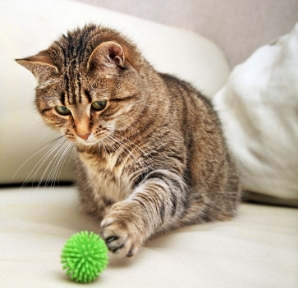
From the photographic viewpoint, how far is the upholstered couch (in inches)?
29.2

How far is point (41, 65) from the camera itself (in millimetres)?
984

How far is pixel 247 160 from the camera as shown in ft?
4.73

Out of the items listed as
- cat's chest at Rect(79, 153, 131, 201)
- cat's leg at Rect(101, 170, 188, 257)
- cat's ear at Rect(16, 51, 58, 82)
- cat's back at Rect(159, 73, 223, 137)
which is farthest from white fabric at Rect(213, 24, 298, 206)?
cat's ear at Rect(16, 51, 58, 82)

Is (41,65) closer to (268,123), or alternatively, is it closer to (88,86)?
(88,86)

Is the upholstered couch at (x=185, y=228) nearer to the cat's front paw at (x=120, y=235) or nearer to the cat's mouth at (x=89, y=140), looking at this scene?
the cat's front paw at (x=120, y=235)

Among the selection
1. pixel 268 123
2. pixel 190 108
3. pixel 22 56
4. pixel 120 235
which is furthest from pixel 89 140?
pixel 268 123

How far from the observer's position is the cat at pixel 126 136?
0.92m

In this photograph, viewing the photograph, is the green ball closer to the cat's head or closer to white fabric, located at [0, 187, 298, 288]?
white fabric, located at [0, 187, 298, 288]

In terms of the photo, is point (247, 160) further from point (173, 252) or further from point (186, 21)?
point (186, 21)

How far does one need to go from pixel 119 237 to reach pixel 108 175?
1.25 feet

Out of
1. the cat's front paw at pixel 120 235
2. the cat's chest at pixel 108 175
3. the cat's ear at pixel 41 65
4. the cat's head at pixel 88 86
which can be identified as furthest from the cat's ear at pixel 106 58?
the cat's front paw at pixel 120 235

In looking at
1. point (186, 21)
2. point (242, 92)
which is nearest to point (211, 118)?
point (242, 92)

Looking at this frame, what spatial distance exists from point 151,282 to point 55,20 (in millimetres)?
1138

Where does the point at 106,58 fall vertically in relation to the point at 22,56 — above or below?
above
